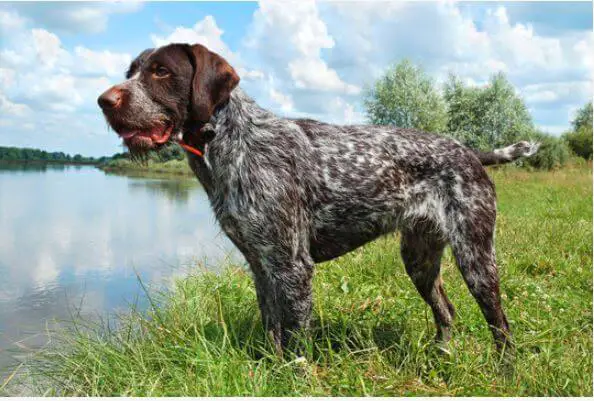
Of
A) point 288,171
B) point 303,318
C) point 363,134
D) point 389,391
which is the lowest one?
point 389,391

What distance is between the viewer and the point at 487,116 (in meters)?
36.4

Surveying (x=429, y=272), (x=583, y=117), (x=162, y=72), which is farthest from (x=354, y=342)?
(x=583, y=117)

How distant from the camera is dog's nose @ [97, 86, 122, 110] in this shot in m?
3.79

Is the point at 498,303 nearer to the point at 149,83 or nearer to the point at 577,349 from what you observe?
the point at 577,349

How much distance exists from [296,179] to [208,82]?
967 millimetres

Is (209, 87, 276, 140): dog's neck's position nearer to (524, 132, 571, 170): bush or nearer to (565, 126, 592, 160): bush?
(524, 132, 571, 170): bush

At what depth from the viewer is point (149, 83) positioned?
3.99 metres

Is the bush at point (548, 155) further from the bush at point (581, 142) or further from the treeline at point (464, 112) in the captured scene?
the bush at point (581, 142)

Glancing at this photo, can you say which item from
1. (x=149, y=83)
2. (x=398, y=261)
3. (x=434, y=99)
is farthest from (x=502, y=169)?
(x=149, y=83)

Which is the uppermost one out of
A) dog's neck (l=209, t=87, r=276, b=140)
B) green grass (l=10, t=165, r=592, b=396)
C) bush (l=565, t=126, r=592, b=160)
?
bush (l=565, t=126, r=592, b=160)

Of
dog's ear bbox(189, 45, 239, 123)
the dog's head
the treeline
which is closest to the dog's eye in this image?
the dog's head

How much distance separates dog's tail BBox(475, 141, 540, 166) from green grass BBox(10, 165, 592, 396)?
151 centimetres

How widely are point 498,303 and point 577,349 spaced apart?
67cm

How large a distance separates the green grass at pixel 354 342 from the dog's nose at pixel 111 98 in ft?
5.99
